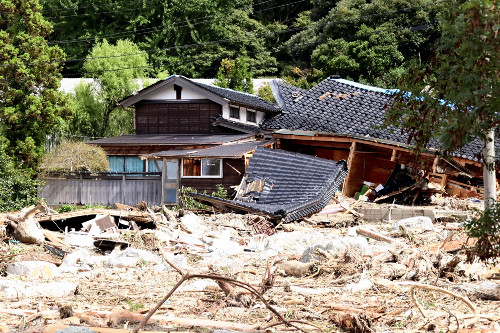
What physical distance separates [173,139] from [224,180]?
15.4 feet

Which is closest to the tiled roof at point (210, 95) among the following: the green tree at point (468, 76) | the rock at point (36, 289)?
the rock at point (36, 289)

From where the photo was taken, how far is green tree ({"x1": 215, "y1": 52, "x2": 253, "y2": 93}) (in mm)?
37531


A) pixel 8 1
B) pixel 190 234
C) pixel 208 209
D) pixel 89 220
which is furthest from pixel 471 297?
pixel 8 1

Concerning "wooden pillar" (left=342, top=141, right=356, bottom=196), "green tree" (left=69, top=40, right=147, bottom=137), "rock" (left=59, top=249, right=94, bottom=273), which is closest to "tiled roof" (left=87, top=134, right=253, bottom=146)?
"wooden pillar" (left=342, top=141, right=356, bottom=196)

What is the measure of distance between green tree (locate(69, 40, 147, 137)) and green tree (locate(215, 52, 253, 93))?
485 cm

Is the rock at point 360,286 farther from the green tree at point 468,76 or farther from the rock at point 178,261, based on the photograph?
the rock at point 178,261

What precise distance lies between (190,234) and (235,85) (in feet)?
76.7

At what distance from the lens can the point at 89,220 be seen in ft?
51.0

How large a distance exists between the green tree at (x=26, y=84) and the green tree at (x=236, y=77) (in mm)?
11524

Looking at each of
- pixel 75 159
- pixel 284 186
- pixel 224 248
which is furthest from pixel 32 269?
pixel 75 159

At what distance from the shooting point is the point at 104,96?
122ft

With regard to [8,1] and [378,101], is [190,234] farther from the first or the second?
[8,1]

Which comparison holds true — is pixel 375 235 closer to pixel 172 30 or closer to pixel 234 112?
pixel 234 112

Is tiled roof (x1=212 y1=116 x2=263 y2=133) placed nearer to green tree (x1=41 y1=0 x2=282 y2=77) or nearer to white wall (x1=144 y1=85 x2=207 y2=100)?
white wall (x1=144 y1=85 x2=207 y2=100)
